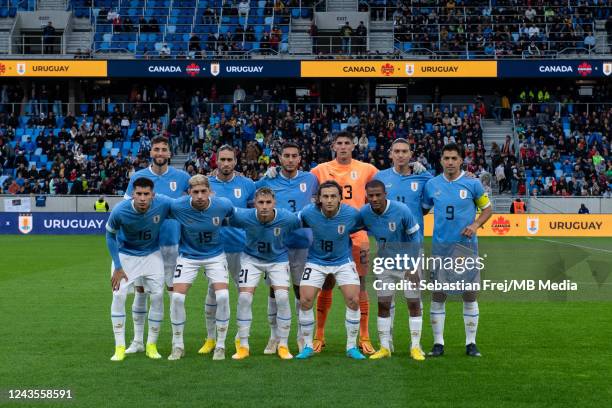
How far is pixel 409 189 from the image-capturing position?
10.4 m

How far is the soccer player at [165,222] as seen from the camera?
1023 cm

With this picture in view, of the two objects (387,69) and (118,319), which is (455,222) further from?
(387,69)

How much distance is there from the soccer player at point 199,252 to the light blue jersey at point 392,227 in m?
1.48

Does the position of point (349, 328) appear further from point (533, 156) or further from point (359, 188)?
point (533, 156)

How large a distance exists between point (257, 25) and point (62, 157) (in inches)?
435

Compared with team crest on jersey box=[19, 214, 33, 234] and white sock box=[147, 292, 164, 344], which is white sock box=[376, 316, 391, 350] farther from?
team crest on jersey box=[19, 214, 33, 234]

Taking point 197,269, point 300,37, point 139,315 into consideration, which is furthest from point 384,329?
point 300,37

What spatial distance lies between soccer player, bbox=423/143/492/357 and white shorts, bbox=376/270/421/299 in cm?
39

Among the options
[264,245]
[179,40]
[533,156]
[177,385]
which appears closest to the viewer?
[177,385]

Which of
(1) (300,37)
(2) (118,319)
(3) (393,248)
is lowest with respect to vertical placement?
(2) (118,319)

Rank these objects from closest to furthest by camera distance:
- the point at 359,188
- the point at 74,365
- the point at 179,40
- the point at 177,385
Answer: the point at 177,385
the point at 74,365
the point at 359,188
the point at 179,40

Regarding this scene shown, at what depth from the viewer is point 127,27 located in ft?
142

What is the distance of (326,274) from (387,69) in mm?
31197

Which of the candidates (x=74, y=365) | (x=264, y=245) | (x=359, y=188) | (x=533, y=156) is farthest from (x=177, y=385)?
(x=533, y=156)
